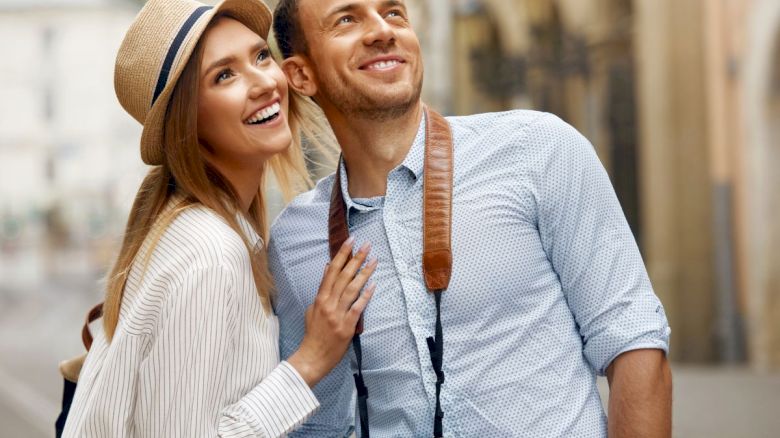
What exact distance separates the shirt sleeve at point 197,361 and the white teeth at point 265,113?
49cm

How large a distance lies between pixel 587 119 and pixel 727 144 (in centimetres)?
341

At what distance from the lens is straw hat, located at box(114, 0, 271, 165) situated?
327 cm

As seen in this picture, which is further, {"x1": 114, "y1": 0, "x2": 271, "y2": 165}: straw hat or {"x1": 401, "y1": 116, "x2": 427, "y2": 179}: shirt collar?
{"x1": 114, "y1": 0, "x2": 271, "y2": 165}: straw hat

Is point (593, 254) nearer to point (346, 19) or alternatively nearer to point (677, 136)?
point (346, 19)

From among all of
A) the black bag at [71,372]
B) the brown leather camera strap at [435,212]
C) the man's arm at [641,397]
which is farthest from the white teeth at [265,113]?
the man's arm at [641,397]

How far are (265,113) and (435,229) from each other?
62 centimetres

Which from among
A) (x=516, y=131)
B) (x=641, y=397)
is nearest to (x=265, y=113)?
(x=516, y=131)

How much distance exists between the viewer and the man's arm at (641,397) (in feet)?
9.30

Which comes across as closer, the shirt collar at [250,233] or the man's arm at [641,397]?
the man's arm at [641,397]

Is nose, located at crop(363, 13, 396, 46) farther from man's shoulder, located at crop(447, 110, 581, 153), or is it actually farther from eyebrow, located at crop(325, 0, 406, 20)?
man's shoulder, located at crop(447, 110, 581, 153)

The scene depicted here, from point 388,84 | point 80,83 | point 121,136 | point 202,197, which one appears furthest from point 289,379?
point 80,83

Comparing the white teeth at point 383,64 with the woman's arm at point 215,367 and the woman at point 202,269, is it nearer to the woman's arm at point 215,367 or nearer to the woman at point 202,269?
the woman at point 202,269

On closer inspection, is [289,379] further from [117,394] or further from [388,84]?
[388,84]

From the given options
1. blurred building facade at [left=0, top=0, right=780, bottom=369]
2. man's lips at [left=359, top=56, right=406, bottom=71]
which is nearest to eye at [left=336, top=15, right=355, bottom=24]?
man's lips at [left=359, top=56, right=406, bottom=71]
